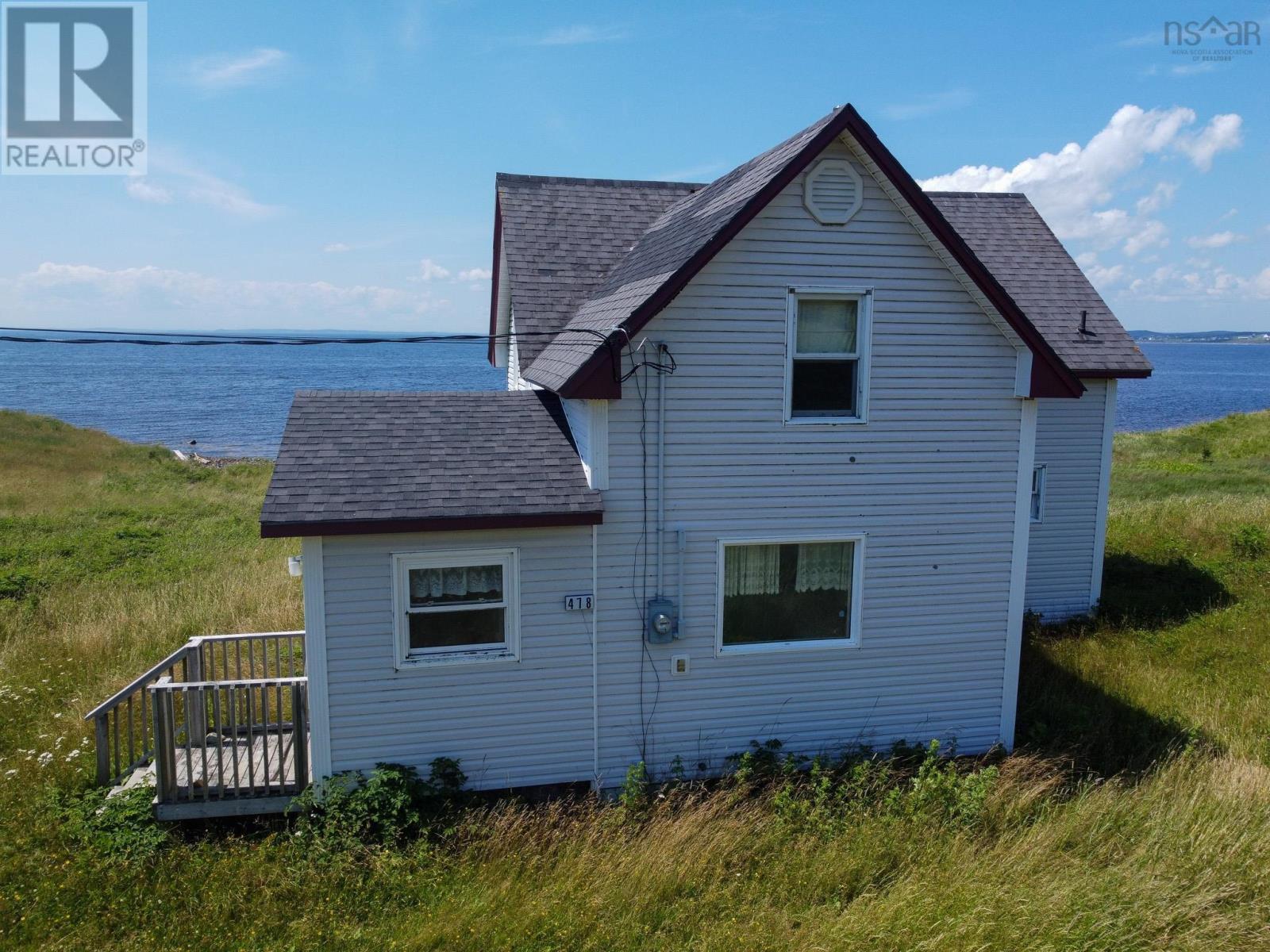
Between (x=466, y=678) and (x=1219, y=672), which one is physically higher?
(x=466, y=678)

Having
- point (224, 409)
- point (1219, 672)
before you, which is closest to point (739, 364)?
point (1219, 672)

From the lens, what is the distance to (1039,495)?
14.1m

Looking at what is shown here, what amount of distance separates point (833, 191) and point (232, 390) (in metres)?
104

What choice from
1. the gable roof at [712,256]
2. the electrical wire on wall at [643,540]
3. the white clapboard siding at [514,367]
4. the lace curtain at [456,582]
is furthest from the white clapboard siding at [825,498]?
the white clapboard siding at [514,367]

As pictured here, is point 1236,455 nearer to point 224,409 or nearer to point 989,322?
point 989,322

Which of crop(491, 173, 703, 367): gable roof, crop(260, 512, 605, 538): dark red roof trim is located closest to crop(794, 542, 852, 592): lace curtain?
crop(260, 512, 605, 538): dark red roof trim

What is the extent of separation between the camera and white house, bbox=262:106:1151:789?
799cm

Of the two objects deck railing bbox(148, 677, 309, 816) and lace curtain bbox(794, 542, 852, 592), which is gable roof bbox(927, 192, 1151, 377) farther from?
deck railing bbox(148, 677, 309, 816)

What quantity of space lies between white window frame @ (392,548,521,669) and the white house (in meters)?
0.03

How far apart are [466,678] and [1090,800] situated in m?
6.09

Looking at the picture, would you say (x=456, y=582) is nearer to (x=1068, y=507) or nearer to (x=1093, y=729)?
(x=1093, y=729)

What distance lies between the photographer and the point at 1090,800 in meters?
7.79

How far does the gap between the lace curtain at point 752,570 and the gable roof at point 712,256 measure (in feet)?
7.36

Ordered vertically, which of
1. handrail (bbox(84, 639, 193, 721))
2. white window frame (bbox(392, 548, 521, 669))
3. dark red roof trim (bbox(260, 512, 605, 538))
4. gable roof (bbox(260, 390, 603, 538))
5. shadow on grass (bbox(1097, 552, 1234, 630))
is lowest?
shadow on grass (bbox(1097, 552, 1234, 630))
